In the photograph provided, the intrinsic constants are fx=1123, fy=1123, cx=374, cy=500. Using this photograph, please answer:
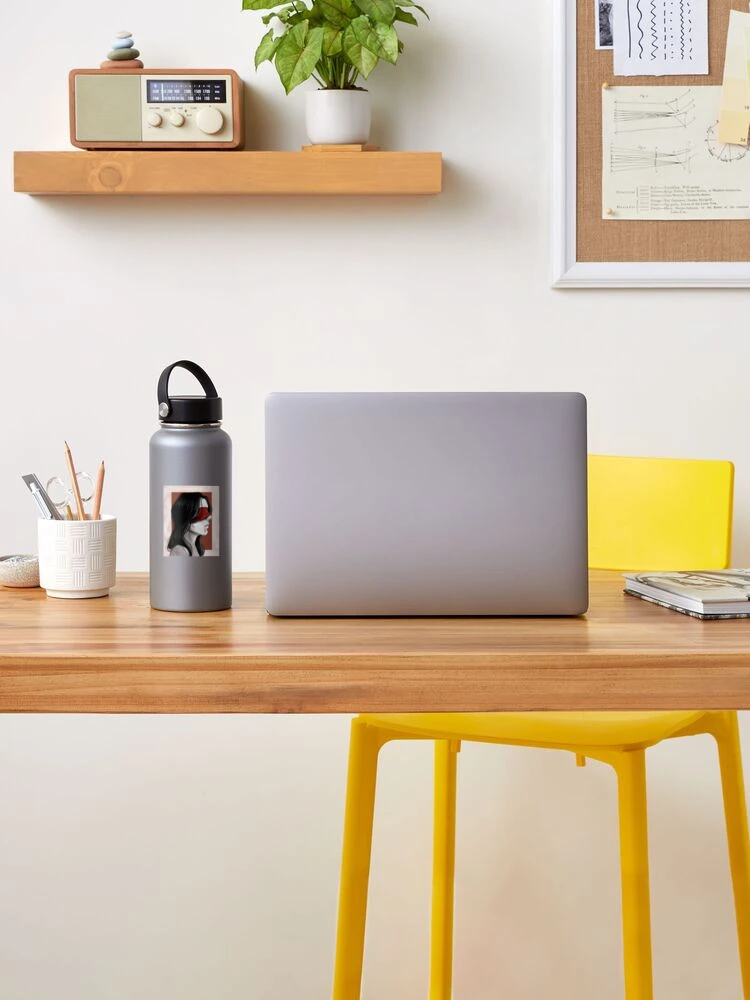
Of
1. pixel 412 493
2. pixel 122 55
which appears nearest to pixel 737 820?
pixel 412 493

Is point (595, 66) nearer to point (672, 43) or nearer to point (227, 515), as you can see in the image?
point (672, 43)

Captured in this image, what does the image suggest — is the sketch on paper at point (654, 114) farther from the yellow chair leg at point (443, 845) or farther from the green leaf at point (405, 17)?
the yellow chair leg at point (443, 845)

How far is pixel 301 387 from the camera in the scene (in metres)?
1.91

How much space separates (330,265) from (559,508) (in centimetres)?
101

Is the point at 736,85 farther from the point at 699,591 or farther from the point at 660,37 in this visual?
the point at 699,591

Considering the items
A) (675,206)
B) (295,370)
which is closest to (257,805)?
(295,370)

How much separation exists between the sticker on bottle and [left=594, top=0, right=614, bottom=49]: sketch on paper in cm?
124

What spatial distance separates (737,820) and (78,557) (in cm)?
100

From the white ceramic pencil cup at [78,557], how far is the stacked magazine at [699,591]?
21.3 inches

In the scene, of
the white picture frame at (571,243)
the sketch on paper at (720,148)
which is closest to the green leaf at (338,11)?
the white picture frame at (571,243)

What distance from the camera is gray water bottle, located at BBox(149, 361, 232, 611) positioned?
3.41ft

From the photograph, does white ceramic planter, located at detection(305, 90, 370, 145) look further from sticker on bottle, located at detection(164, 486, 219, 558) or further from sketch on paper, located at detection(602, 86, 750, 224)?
sticker on bottle, located at detection(164, 486, 219, 558)

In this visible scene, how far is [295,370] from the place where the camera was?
191 centimetres

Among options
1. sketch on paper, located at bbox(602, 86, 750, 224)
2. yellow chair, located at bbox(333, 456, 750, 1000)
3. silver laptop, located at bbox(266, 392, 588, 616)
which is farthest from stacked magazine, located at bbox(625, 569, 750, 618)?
sketch on paper, located at bbox(602, 86, 750, 224)
